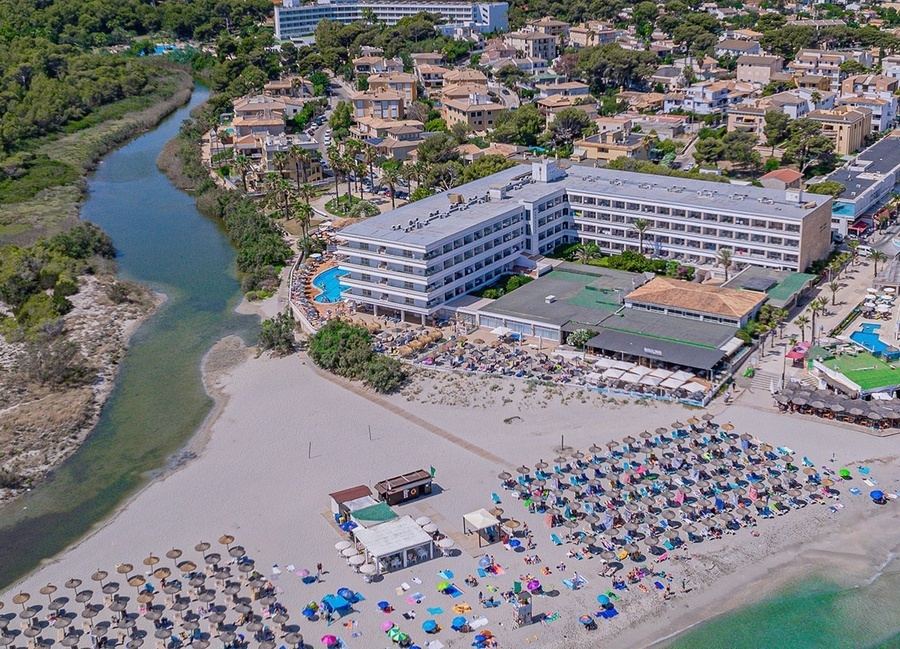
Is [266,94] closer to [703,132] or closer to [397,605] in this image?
[703,132]

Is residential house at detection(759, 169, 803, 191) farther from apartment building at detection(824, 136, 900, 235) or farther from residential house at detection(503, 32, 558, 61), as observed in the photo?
residential house at detection(503, 32, 558, 61)

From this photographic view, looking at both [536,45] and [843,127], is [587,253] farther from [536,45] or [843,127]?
[536,45]

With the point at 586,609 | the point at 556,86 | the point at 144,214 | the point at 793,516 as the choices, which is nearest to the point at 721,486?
the point at 793,516

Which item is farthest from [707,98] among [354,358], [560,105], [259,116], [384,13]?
[384,13]

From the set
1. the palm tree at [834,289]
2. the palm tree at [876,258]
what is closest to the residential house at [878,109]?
the palm tree at [876,258]

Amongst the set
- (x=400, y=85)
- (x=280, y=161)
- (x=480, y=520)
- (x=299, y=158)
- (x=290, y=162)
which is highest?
(x=400, y=85)

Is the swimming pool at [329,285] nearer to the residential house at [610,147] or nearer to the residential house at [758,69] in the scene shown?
the residential house at [610,147]
